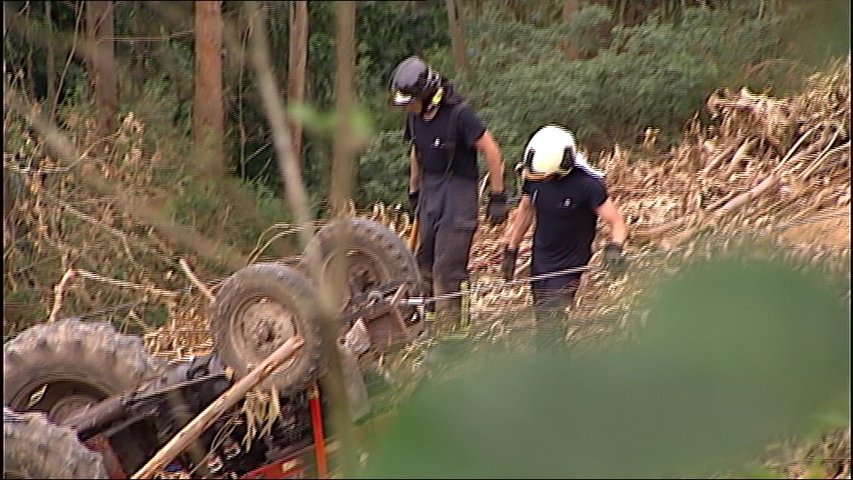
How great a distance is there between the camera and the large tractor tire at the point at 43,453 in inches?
99.2

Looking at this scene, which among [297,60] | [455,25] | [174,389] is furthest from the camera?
[174,389]

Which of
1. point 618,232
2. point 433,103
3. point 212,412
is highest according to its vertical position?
point 433,103

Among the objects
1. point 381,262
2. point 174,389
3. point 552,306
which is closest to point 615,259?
point 552,306

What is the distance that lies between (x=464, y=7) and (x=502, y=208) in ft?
9.06

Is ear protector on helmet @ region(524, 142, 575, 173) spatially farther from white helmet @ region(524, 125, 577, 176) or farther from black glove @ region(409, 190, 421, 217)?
black glove @ region(409, 190, 421, 217)

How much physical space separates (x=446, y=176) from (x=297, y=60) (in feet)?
10.7

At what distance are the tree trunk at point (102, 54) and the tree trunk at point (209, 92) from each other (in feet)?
0.35

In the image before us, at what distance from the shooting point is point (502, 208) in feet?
16.1

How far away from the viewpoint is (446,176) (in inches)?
188

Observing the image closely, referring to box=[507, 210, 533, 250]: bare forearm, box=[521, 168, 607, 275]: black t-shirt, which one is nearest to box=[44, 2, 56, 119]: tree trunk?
box=[521, 168, 607, 275]: black t-shirt

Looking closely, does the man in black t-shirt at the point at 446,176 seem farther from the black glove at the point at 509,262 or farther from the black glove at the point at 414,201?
the black glove at the point at 509,262

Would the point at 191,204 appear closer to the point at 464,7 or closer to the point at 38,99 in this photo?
the point at 38,99

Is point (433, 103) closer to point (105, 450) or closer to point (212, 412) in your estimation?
point (212, 412)

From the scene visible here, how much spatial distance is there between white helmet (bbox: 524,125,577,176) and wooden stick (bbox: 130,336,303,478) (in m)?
1.50
